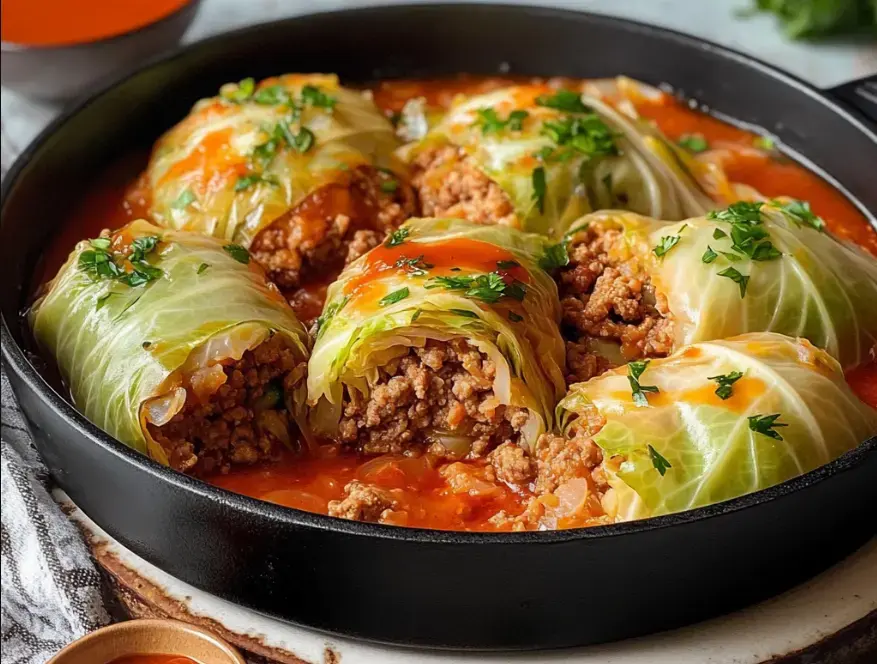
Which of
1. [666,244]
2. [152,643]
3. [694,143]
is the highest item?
[666,244]

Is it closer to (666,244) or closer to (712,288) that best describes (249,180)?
(666,244)

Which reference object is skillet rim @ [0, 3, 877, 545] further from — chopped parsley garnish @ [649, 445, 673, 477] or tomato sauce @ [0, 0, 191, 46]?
tomato sauce @ [0, 0, 191, 46]

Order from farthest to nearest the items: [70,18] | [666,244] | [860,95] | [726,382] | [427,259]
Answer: [70,18] → [860,95] → [666,244] → [427,259] → [726,382]

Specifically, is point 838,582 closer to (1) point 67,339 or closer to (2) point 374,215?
(2) point 374,215

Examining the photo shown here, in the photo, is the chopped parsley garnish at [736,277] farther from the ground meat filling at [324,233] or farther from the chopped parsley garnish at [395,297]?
the ground meat filling at [324,233]

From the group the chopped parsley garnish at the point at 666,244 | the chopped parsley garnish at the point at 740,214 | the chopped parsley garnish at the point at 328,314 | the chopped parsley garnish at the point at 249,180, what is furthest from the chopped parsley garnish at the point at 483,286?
the chopped parsley garnish at the point at 249,180

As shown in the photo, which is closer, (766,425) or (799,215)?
(766,425)

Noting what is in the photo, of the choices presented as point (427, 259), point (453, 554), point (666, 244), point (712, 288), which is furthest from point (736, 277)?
point (453, 554)
